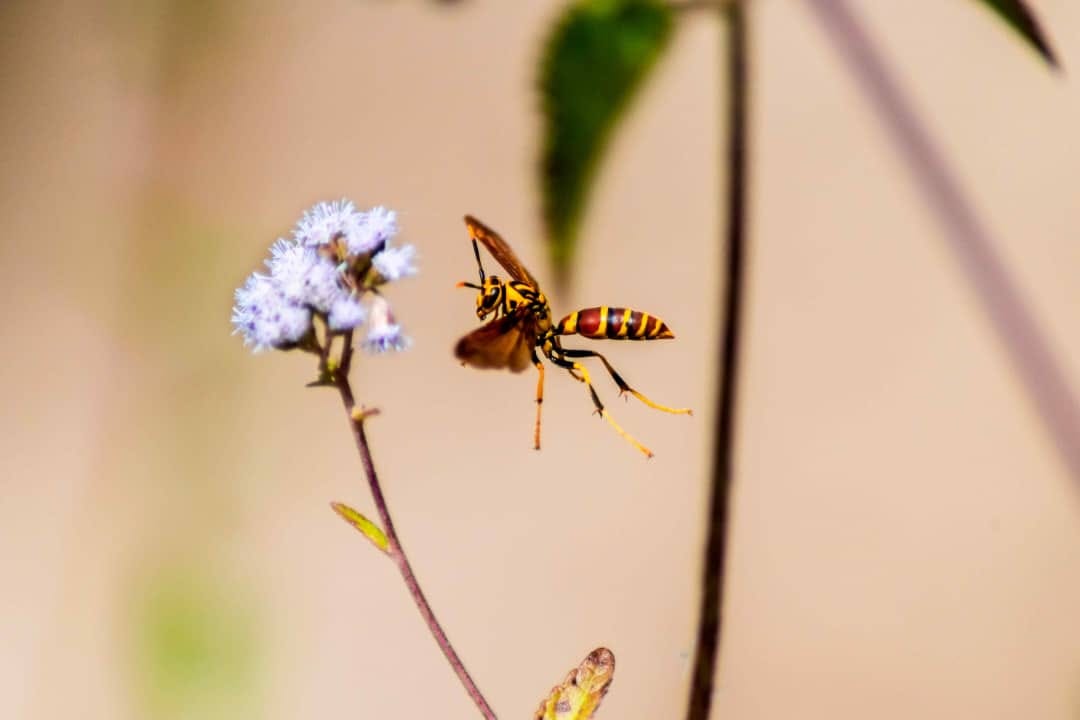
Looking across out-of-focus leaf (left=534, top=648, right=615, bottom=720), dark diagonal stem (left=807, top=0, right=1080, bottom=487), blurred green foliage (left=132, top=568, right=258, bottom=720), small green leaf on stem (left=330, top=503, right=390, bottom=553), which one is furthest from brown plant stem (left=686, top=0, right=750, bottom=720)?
blurred green foliage (left=132, top=568, right=258, bottom=720)

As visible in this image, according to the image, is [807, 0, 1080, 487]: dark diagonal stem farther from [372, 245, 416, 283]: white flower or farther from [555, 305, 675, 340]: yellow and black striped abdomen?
[372, 245, 416, 283]: white flower

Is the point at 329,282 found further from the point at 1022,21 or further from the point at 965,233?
the point at 965,233

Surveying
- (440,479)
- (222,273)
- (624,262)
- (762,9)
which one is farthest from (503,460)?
(762,9)

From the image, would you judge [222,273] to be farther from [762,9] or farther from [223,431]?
[762,9]

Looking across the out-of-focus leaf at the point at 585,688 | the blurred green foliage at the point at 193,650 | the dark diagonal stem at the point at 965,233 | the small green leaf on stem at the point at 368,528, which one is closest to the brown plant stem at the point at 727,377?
the out-of-focus leaf at the point at 585,688

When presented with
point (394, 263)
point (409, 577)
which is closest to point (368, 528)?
point (409, 577)

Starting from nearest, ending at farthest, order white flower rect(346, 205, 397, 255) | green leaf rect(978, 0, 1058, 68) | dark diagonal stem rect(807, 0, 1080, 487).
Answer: green leaf rect(978, 0, 1058, 68) < white flower rect(346, 205, 397, 255) < dark diagonal stem rect(807, 0, 1080, 487)

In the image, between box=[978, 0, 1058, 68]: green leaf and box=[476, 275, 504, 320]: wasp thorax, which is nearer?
box=[978, 0, 1058, 68]: green leaf

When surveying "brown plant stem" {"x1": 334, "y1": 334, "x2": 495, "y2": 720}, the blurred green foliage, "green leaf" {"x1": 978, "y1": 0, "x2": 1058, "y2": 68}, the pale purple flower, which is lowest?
the blurred green foliage
